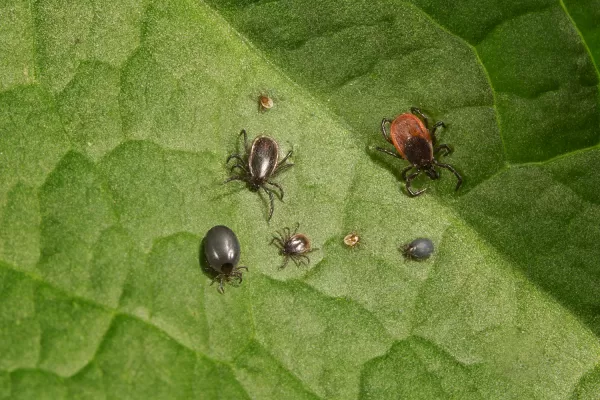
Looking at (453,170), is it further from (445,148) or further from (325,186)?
(325,186)

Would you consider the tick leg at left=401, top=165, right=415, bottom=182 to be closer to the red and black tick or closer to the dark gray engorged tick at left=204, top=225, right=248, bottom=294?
the red and black tick

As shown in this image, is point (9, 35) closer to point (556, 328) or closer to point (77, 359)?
point (77, 359)

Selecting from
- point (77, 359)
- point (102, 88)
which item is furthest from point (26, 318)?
point (102, 88)

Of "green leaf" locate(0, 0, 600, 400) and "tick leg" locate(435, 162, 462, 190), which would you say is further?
"tick leg" locate(435, 162, 462, 190)

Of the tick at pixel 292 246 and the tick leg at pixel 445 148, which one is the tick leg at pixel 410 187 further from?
the tick at pixel 292 246

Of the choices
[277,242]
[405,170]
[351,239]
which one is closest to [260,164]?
[277,242]

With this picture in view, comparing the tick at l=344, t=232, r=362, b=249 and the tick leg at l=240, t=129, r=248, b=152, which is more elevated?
the tick leg at l=240, t=129, r=248, b=152

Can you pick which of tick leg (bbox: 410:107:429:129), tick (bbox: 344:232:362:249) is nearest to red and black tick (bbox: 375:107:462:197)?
tick leg (bbox: 410:107:429:129)

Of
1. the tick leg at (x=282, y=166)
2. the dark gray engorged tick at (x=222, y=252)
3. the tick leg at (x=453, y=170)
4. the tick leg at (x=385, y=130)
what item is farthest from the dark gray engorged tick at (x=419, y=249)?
the dark gray engorged tick at (x=222, y=252)
